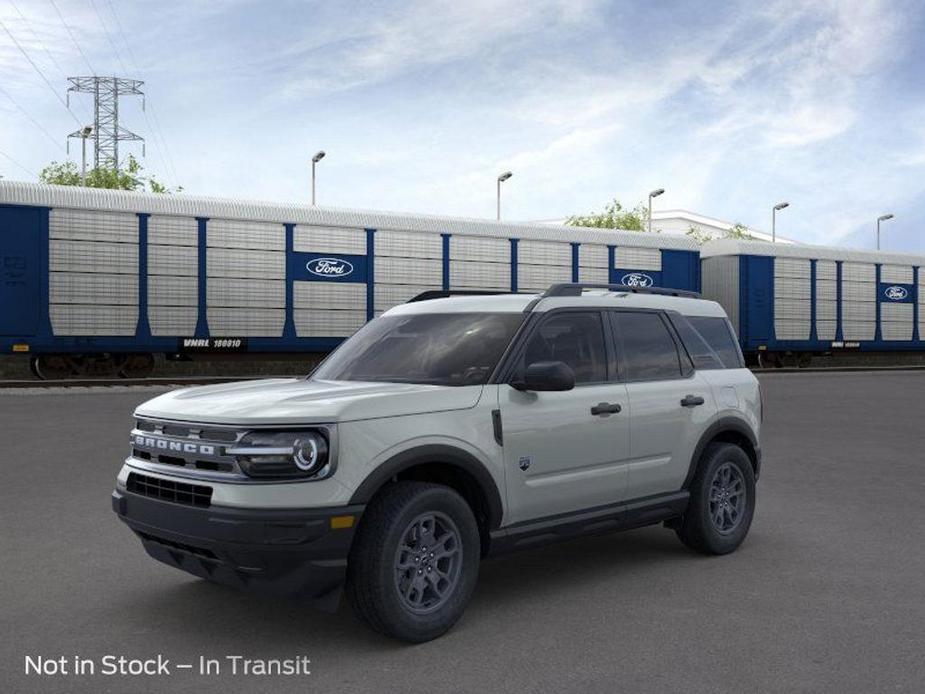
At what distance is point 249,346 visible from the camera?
24.7 metres

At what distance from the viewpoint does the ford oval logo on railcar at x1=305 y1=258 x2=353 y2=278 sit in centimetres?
2536

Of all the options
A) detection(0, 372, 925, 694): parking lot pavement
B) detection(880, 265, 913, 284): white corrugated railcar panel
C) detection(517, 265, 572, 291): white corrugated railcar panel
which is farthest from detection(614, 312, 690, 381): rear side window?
detection(880, 265, 913, 284): white corrugated railcar panel

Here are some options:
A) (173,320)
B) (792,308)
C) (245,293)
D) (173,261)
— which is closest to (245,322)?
(245,293)

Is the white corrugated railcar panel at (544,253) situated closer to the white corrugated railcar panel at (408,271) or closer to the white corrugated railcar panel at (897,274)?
the white corrugated railcar panel at (408,271)

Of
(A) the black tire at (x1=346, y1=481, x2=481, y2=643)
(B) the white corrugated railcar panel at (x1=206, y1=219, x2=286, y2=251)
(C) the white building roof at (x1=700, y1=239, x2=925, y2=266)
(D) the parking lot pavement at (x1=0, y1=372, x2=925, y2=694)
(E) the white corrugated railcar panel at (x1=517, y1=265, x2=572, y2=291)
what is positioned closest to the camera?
(D) the parking lot pavement at (x1=0, y1=372, x2=925, y2=694)

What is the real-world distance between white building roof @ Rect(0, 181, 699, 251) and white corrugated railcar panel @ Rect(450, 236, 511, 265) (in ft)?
0.67

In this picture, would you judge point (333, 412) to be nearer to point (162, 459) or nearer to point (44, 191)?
point (162, 459)

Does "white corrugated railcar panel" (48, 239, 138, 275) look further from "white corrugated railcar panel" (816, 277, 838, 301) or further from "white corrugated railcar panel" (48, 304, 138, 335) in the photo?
"white corrugated railcar panel" (816, 277, 838, 301)

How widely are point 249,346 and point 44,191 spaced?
6137 mm

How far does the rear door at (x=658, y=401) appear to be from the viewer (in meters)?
5.84

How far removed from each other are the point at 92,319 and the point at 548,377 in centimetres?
1996

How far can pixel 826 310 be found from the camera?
3456 centimetres

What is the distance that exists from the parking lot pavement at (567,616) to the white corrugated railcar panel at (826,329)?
27.6m

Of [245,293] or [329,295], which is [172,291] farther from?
[329,295]
